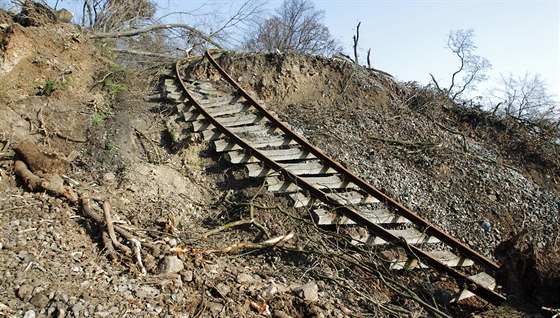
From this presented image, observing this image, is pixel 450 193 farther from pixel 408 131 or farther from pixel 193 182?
pixel 193 182

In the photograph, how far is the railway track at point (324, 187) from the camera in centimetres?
489

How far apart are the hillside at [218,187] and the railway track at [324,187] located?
0.25m

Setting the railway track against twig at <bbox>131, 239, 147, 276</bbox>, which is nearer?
twig at <bbox>131, 239, 147, 276</bbox>

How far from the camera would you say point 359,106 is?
8.97 m

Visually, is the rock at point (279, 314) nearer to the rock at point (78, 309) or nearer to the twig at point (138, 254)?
the twig at point (138, 254)

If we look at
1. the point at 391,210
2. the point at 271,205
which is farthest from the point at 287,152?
the point at 391,210

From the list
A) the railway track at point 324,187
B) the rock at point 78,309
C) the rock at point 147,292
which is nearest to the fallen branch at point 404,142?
the railway track at point 324,187

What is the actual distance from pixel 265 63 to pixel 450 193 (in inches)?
199

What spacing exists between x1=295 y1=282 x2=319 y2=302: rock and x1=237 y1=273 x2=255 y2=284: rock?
1.46 ft

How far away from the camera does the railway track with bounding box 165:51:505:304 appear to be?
4887mm

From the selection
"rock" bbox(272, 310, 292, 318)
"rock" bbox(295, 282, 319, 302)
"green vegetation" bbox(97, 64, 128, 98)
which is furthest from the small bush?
"rock" bbox(272, 310, 292, 318)

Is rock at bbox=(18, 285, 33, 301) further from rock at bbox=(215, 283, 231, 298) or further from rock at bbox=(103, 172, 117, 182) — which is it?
rock at bbox=(103, 172, 117, 182)

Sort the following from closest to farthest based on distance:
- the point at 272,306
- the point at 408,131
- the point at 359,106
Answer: the point at 272,306, the point at 408,131, the point at 359,106

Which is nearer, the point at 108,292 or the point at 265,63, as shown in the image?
the point at 108,292
